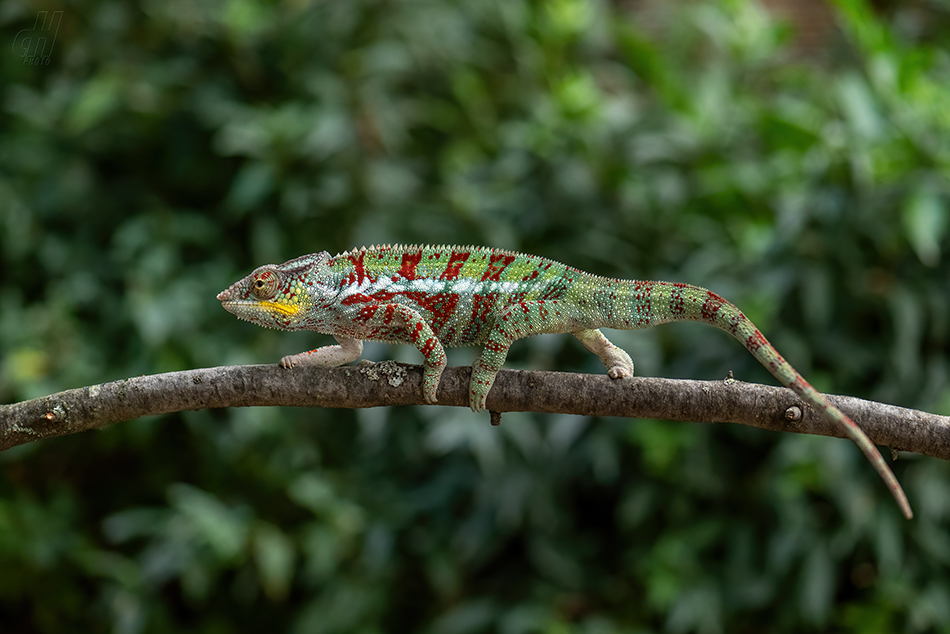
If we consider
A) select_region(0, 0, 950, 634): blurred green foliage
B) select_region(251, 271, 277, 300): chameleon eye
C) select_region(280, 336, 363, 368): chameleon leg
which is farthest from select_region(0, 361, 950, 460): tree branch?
select_region(0, 0, 950, 634): blurred green foliage

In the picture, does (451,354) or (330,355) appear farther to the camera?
(451,354)

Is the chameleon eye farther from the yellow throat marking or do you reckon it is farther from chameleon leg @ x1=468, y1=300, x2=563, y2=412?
chameleon leg @ x1=468, y1=300, x2=563, y2=412

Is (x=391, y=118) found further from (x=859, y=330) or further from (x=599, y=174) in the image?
(x=859, y=330)

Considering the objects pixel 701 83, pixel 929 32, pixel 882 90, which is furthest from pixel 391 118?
pixel 929 32

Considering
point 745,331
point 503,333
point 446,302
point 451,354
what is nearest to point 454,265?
point 446,302

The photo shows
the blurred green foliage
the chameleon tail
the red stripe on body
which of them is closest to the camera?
the chameleon tail

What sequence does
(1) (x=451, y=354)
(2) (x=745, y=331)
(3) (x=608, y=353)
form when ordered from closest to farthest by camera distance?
(2) (x=745, y=331) → (3) (x=608, y=353) → (1) (x=451, y=354)

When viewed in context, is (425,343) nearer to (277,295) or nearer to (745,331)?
(277,295)
